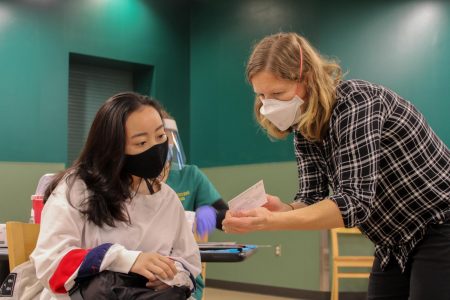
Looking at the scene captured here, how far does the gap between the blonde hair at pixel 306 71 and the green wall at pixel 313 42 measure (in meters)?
3.85

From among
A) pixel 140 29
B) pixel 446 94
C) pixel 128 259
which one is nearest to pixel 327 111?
pixel 128 259

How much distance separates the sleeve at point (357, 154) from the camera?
1.40m

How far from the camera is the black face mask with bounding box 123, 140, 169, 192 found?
1591 millimetres

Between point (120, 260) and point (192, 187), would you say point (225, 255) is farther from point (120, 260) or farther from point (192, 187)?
point (192, 187)

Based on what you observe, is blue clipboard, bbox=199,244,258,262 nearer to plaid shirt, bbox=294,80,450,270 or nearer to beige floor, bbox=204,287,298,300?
plaid shirt, bbox=294,80,450,270

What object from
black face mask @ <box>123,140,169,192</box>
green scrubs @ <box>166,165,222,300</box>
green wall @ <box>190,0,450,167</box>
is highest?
green wall @ <box>190,0,450,167</box>

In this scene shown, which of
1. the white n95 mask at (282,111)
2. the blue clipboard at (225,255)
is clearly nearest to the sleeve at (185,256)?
the blue clipboard at (225,255)

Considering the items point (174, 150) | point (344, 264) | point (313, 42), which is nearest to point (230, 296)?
point (344, 264)

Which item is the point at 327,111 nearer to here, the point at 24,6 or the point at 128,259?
the point at 128,259

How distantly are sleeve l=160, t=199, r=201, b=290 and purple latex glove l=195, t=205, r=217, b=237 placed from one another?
0.82 meters

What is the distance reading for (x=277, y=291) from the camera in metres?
5.68

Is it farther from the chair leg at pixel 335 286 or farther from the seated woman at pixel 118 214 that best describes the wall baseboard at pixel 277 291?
the seated woman at pixel 118 214

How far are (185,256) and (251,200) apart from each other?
0.27 metres

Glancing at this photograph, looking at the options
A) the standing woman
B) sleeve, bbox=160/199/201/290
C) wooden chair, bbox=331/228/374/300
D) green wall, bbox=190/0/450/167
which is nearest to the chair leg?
wooden chair, bbox=331/228/374/300
